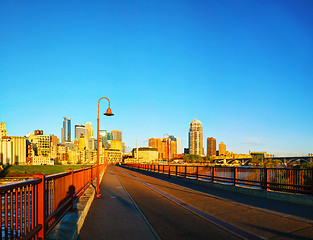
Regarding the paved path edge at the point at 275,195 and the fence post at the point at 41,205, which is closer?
the fence post at the point at 41,205

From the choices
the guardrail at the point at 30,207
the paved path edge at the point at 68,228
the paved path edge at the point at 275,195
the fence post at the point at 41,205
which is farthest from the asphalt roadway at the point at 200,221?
the fence post at the point at 41,205

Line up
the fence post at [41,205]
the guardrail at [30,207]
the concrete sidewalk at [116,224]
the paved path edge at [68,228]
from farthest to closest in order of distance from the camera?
1. the concrete sidewalk at [116,224]
2. the paved path edge at [68,228]
3. the fence post at [41,205]
4. the guardrail at [30,207]

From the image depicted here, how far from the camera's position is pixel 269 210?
10680 millimetres

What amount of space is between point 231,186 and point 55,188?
44.6 feet

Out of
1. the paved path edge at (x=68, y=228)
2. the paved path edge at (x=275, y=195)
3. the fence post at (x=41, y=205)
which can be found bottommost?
the paved path edge at (x=275, y=195)

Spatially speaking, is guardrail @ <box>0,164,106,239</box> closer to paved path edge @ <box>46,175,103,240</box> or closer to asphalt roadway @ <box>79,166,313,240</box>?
paved path edge @ <box>46,175,103,240</box>

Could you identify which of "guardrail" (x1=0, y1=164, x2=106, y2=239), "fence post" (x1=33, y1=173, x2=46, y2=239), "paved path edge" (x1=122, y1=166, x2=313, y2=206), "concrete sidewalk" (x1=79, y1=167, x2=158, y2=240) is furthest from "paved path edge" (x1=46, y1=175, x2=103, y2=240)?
"paved path edge" (x1=122, y1=166, x2=313, y2=206)

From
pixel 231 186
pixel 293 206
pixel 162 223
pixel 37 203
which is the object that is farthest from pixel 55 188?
pixel 231 186

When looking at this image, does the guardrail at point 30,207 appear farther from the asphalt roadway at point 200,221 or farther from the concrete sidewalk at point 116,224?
the asphalt roadway at point 200,221

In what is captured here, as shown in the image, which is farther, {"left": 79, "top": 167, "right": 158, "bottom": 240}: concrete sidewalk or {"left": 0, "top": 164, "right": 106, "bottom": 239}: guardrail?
{"left": 79, "top": 167, "right": 158, "bottom": 240}: concrete sidewalk

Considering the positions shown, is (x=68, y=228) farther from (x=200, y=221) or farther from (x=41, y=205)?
(x=200, y=221)

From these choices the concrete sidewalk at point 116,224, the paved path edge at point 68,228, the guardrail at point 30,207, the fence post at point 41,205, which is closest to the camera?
the guardrail at point 30,207

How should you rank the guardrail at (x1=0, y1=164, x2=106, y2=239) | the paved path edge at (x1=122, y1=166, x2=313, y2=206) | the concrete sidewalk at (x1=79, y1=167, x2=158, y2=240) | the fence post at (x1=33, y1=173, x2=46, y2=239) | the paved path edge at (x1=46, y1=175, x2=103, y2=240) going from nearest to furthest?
the guardrail at (x1=0, y1=164, x2=106, y2=239)
the fence post at (x1=33, y1=173, x2=46, y2=239)
the paved path edge at (x1=46, y1=175, x2=103, y2=240)
the concrete sidewalk at (x1=79, y1=167, x2=158, y2=240)
the paved path edge at (x1=122, y1=166, x2=313, y2=206)

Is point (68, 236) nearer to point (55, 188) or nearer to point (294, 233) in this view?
point (55, 188)
